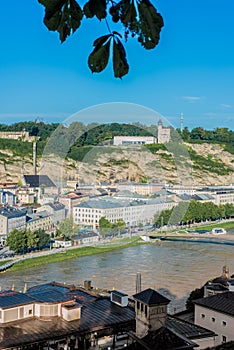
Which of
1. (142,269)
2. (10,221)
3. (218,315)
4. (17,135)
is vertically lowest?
(142,269)

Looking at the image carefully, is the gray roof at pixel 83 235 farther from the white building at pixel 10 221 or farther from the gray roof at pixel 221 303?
the gray roof at pixel 221 303

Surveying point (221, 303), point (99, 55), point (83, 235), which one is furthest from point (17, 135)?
point (99, 55)

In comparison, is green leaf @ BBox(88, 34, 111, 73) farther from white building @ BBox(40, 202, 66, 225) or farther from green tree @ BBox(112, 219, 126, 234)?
white building @ BBox(40, 202, 66, 225)

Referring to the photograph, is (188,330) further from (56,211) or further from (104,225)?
(56,211)

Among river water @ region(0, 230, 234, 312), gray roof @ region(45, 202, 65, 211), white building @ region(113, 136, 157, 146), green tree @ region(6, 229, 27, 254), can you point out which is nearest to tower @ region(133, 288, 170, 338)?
river water @ region(0, 230, 234, 312)

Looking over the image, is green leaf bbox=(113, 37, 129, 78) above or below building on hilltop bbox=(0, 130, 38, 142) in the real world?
below

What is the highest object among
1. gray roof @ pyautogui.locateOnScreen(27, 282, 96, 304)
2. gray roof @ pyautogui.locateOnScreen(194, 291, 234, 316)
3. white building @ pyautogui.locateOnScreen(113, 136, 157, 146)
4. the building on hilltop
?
the building on hilltop

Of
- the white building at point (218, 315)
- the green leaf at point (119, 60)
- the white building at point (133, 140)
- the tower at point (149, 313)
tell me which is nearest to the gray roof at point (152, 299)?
the tower at point (149, 313)
